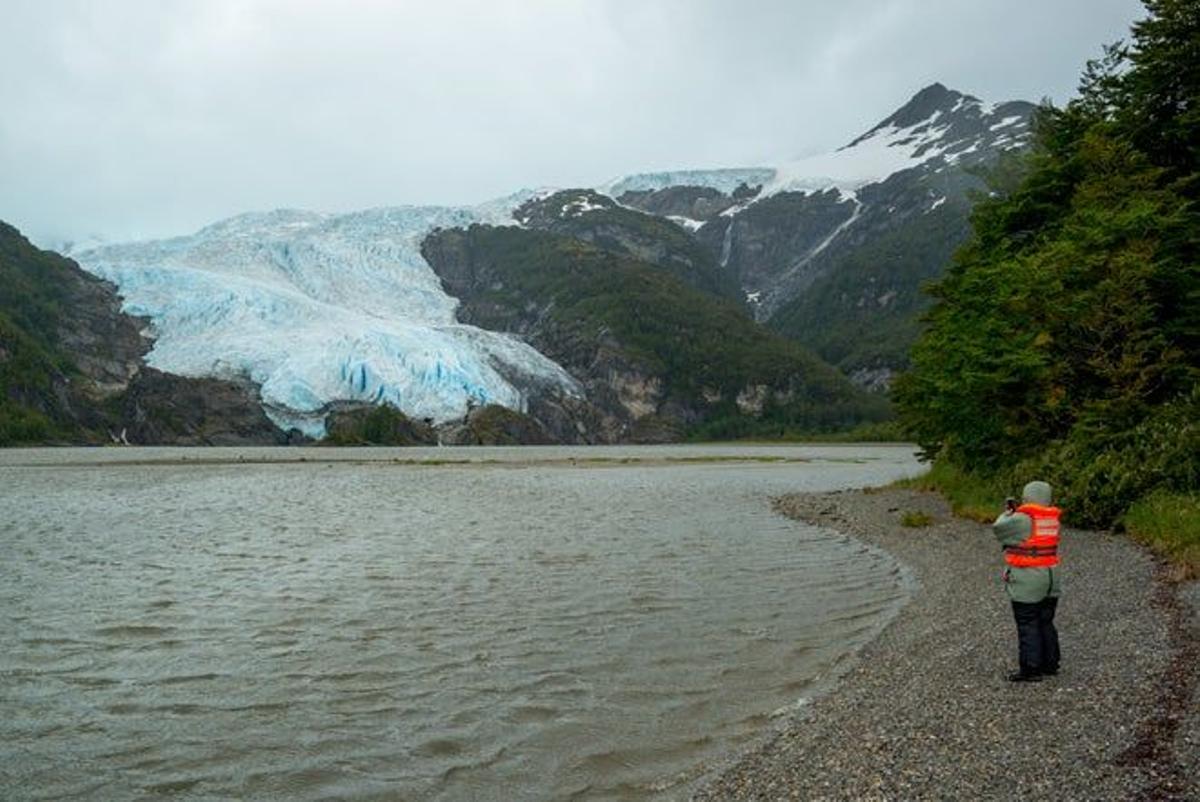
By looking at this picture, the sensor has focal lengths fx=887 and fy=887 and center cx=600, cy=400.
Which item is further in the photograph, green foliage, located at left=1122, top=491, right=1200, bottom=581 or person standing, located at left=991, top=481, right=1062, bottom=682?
green foliage, located at left=1122, top=491, right=1200, bottom=581

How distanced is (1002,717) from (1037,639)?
157cm

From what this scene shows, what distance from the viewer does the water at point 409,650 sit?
849 centimetres

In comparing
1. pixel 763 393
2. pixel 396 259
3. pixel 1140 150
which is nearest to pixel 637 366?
pixel 763 393

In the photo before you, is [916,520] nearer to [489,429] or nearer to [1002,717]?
[1002,717]

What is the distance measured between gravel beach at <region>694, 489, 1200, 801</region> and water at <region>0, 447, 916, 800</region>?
0.81 m

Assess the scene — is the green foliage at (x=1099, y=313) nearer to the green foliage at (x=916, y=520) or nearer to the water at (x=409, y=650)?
the green foliage at (x=916, y=520)

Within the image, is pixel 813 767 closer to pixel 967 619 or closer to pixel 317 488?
pixel 967 619

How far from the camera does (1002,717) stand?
8.40 meters

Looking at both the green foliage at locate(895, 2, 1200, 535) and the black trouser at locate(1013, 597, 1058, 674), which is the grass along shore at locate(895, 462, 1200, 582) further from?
the black trouser at locate(1013, 597, 1058, 674)

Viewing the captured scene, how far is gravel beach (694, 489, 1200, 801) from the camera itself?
22.4ft

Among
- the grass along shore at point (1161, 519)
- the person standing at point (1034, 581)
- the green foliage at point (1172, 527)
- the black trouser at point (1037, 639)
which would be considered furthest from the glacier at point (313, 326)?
the black trouser at point (1037, 639)

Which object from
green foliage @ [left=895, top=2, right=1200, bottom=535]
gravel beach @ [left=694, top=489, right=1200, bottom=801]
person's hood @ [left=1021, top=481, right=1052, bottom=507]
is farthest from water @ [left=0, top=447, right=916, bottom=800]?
green foliage @ [left=895, top=2, right=1200, bottom=535]

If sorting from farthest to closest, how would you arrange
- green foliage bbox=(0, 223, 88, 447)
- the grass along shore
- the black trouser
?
green foliage bbox=(0, 223, 88, 447), the grass along shore, the black trouser

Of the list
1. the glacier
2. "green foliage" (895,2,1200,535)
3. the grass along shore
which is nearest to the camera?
the grass along shore
